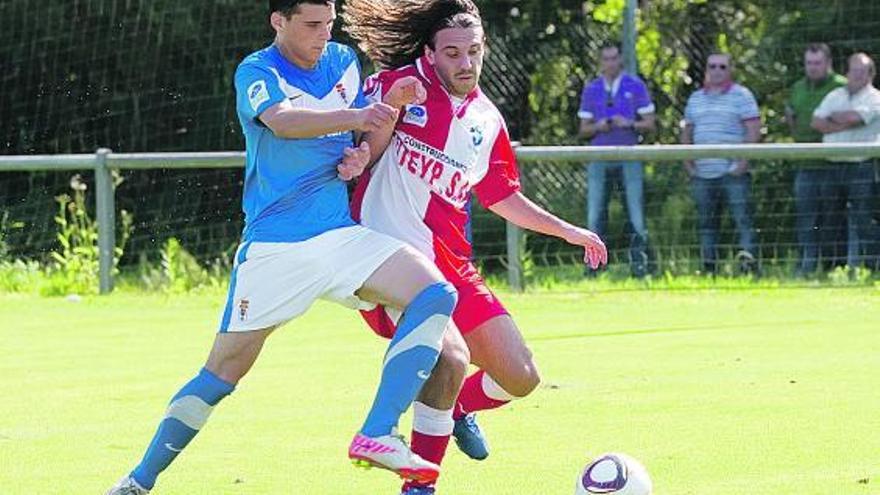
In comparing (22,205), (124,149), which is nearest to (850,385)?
(22,205)

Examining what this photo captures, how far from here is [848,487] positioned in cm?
652

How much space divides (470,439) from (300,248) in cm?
127

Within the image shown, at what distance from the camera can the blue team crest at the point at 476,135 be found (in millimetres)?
7043

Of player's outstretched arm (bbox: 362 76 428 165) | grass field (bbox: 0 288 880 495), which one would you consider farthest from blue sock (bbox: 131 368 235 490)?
player's outstretched arm (bbox: 362 76 428 165)

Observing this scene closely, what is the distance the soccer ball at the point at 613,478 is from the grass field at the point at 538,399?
33cm

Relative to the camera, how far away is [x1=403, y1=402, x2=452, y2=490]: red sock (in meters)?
6.58

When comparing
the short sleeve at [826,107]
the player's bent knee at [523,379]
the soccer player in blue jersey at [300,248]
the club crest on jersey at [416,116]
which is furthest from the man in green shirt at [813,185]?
the soccer player in blue jersey at [300,248]

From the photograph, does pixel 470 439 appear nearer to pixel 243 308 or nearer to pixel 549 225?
pixel 549 225

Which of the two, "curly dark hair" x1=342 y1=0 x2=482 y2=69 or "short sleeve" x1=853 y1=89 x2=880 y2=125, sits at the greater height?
"curly dark hair" x1=342 y1=0 x2=482 y2=69

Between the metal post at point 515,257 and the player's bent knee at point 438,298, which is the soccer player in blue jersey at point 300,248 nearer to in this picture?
the player's bent knee at point 438,298

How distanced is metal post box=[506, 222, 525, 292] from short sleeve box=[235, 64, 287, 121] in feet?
27.4

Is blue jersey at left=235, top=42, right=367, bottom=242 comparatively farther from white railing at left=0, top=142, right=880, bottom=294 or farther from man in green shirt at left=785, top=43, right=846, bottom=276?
man in green shirt at left=785, top=43, right=846, bottom=276

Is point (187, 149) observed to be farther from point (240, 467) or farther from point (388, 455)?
point (388, 455)

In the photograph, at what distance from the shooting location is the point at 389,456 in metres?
5.99
